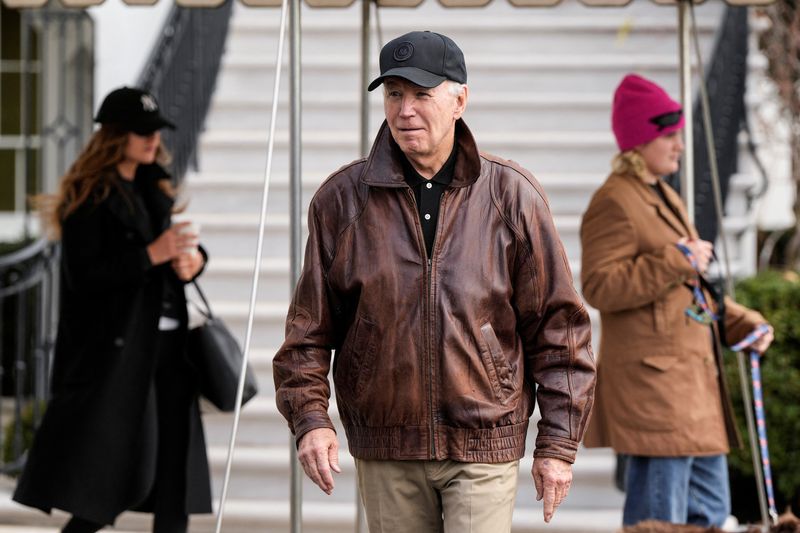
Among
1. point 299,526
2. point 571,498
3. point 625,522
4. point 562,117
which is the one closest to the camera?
point 299,526

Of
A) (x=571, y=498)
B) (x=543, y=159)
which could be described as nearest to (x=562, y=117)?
(x=543, y=159)

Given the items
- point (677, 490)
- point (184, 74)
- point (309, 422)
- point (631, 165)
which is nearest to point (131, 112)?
point (631, 165)

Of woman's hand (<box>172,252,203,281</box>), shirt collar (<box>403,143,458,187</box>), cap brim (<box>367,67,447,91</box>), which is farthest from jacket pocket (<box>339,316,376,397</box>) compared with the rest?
woman's hand (<box>172,252,203,281</box>)

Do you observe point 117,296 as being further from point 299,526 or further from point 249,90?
point 249,90

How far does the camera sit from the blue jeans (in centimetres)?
512

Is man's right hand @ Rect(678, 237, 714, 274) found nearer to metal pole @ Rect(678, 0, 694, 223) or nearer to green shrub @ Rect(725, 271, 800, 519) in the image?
metal pole @ Rect(678, 0, 694, 223)

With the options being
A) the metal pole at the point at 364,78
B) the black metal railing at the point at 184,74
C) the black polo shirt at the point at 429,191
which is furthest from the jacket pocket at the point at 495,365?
the black metal railing at the point at 184,74

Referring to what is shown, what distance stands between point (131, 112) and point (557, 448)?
8.45 feet

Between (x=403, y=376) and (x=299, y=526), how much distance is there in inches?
59.3

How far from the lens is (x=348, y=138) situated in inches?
351

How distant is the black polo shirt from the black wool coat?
1898 millimetres

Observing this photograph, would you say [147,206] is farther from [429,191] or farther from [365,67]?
[429,191]

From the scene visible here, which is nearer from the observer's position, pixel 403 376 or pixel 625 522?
pixel 403 376

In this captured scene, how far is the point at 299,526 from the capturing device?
15.6 feet
